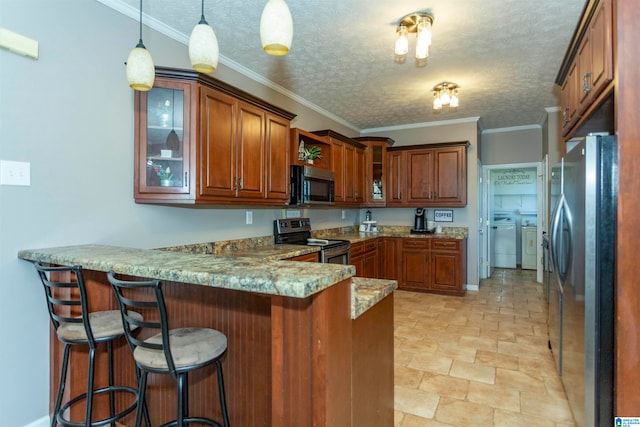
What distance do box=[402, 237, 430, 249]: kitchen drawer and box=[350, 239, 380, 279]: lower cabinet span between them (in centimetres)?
47

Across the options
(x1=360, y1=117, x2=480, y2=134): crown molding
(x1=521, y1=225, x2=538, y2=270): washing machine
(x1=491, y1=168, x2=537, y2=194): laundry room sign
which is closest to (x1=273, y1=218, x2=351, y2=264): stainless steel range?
(x1=360, y1=117, x2=480, y2=134): crown molding

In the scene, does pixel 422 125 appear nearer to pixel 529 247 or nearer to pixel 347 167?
pixel 347 167

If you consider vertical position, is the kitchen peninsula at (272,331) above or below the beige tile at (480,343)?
above

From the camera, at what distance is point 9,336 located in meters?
1.78

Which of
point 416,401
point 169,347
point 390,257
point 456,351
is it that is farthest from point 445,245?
point 169,347

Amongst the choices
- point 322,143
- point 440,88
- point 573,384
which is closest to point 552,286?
point 573,384

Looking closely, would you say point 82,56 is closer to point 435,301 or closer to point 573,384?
point 573,384

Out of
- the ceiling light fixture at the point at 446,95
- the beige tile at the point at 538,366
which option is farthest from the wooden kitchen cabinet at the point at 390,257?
Answer: the beige tile at the point at 538,366

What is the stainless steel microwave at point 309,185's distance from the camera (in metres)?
3.61

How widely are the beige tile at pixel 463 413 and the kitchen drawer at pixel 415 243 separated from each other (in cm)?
303

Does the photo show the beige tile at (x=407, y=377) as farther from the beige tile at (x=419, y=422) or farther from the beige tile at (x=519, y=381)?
the beige tile at (x=519, y=381)

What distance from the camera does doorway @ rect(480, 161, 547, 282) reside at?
6.94 m

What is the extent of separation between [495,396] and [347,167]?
3248 mm

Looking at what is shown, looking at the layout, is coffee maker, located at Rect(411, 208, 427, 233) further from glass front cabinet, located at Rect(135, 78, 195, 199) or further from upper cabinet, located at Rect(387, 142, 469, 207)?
glass front cabinet, located at Rect(135, 78, 195, 199)
